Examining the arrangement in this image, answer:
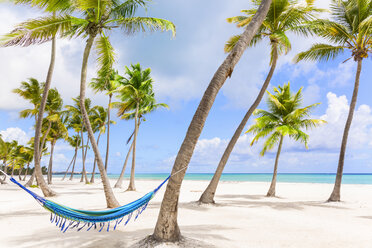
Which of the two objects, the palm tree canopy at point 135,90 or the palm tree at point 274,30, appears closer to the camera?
the palm tree at point 274,30

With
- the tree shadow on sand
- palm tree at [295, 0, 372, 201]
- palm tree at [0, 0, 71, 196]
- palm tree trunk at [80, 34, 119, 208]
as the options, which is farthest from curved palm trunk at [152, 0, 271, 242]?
palm tree at [295, 0, 372, 201]

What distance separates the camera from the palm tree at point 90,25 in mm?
5914

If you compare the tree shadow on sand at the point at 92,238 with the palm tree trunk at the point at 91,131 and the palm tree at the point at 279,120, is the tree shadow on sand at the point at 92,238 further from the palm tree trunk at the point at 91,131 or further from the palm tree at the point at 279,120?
the palm tree at the point at 279,120

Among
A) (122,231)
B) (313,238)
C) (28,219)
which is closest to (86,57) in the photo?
(28,219)

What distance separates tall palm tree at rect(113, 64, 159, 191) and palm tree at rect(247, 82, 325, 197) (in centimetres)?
549

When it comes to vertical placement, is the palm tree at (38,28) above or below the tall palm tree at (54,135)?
above

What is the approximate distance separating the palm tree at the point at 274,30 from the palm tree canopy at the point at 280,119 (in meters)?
2.72

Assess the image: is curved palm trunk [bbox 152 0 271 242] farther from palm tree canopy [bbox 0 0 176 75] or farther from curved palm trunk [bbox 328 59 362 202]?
curved palm trunk [bbox 328 59 362 202]

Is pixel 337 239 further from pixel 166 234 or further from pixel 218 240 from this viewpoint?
pixel 166 234

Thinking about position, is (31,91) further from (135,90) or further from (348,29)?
(348,29)

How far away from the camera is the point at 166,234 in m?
3.31

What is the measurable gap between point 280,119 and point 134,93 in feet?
23.3

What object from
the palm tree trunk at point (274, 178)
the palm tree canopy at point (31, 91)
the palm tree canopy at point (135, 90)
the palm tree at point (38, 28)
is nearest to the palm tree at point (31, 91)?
the palm tree canopy at point (31, 91)

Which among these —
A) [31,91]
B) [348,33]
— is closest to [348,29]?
[348,33]
